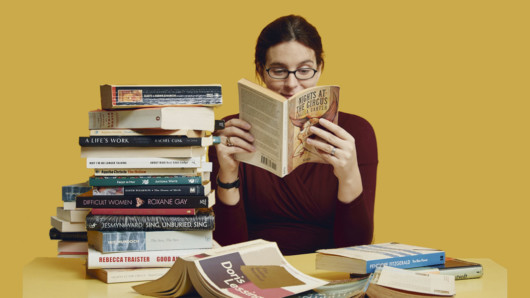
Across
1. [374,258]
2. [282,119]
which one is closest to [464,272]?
[374,258]

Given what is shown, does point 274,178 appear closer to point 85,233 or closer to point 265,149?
point 265,149

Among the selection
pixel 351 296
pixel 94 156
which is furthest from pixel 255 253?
pixel 94 156

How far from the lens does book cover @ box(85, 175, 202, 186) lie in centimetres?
280

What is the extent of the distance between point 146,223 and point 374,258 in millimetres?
936

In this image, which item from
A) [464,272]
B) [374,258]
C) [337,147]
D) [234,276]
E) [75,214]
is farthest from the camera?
[337,147]

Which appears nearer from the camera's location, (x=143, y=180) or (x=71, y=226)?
(x=143, y=180)

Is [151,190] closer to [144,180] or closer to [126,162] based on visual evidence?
[144,180]

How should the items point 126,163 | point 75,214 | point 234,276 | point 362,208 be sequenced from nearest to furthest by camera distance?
point 234,276 < point 126,163 < point 75,214 < point 362,208

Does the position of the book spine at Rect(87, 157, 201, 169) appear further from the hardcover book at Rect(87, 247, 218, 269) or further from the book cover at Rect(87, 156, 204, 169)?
the hardcover book at Rect(87, 247, 218, 269)

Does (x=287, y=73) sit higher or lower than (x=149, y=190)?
higher

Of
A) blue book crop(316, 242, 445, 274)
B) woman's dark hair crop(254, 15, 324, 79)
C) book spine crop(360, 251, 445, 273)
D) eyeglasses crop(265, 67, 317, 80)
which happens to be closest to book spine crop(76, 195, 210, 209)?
blue book crop(316, 242, 445, 274)

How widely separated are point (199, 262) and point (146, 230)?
1.67 ft

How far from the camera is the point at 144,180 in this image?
9.23 feet

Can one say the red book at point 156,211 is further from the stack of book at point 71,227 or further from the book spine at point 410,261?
the book spine at point 410,261
